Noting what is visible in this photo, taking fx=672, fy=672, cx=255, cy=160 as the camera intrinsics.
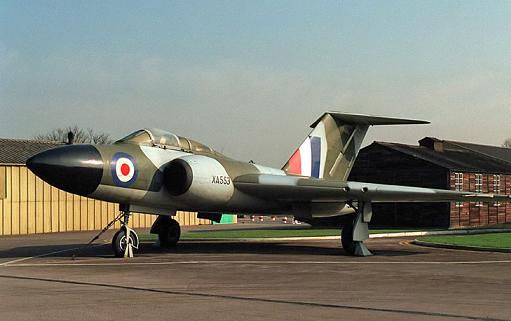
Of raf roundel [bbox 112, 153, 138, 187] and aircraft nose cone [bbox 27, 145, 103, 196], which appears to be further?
raf roundel [bbox 112, 153, 138, 187]

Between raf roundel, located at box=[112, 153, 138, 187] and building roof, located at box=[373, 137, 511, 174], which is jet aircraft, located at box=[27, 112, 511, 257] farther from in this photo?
building roof, located at box=[373, 137, 511, 174]

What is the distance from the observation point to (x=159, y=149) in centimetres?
1900

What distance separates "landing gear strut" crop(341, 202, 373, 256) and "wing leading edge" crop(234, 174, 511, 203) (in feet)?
1.32

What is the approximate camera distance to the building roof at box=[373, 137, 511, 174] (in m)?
43.8

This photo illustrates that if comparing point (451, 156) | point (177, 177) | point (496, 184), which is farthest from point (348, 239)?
point (496, 184)

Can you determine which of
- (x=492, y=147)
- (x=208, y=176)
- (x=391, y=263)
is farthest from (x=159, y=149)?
(x=492, y=147)

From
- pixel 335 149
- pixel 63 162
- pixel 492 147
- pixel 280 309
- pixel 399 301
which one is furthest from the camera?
pixel 492 147

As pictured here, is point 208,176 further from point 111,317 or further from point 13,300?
point 111,317

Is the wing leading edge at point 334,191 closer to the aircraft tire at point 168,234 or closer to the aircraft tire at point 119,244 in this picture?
the aircraft tire at point 168,234

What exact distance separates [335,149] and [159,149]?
7465 millimetres

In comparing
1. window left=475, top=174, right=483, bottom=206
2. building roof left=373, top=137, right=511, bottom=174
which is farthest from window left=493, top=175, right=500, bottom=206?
window left=475, top=174, right=483, bottom=206

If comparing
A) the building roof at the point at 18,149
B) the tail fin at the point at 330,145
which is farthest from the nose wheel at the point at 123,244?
the building roof at the point at 18,149

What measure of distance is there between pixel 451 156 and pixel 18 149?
96.0 ft

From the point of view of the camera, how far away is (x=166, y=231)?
2211 cm
